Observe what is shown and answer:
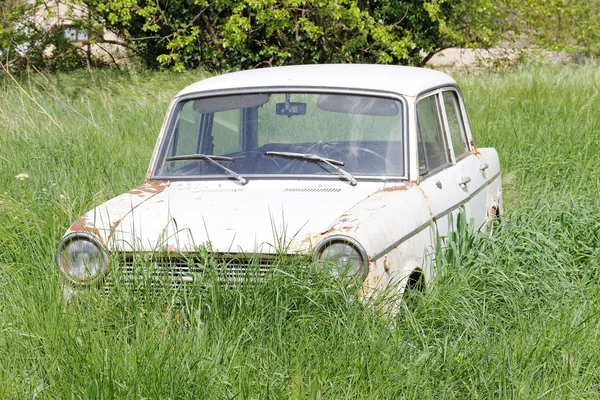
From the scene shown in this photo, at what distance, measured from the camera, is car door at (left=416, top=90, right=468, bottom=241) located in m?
4.78

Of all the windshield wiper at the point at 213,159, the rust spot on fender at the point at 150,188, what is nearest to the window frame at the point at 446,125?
the windshield wiper at the point at 213,159

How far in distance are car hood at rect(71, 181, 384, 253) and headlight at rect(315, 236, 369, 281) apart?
7 cm

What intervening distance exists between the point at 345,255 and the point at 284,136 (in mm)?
1395

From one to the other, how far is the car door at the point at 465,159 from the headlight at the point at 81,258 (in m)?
2.16

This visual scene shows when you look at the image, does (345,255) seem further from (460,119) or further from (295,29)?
(295,29)

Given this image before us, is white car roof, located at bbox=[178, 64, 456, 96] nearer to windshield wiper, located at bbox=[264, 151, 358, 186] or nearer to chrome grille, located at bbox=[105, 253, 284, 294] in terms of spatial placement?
windshield wiper, located at bbox=[264, 151, 358, 186]

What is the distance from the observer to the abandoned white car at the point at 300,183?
3.97 m

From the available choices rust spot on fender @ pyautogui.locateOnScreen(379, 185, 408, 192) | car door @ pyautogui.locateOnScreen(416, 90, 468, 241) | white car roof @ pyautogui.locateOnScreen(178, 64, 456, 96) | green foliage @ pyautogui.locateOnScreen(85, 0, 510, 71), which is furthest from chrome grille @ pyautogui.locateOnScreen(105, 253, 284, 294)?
green foliage @ pyautogui.locateOnScreen(85, 0, 510, 71)

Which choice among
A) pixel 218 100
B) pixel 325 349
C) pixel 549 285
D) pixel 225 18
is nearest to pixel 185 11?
pixel 225 18

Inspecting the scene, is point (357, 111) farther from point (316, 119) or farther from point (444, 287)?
point (444, 287)

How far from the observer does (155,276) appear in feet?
12.9

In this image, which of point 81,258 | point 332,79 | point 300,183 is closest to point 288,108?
point 332,79

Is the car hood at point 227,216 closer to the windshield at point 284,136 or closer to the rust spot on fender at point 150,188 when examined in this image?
the rust spot on fender at point 150,188

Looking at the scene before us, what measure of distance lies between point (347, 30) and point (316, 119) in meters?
11.5
